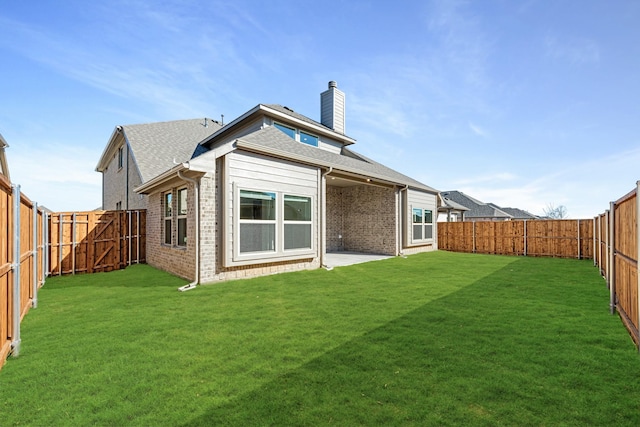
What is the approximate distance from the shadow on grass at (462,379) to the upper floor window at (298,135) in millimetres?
10484

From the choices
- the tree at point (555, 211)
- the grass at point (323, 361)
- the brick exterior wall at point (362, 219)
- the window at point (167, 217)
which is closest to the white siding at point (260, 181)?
the grass at point (323, 361)

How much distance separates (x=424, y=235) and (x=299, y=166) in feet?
31.3

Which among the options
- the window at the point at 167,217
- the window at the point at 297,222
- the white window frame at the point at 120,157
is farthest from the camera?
the white window frame at the point at 120,157

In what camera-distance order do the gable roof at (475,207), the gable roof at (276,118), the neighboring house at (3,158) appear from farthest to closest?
1. the gable roof at (475,207)
2. the gable roof at (276,118)
3. the neighboring house at (3,158)

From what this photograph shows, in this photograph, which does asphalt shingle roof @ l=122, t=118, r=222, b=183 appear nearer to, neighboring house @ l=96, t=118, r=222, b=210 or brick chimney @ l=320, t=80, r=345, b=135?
neighboring house @ l=96, t=118, r=222, b=210

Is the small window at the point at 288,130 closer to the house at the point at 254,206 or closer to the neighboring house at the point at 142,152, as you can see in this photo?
the house at the point at 254,206

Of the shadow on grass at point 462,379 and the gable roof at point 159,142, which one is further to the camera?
the gable roof at point 159,142

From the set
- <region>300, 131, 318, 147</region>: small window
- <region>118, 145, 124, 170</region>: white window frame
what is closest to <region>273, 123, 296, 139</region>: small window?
<region>300, 131, 318, 147</region>: small window

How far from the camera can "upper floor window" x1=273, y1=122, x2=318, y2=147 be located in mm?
13096

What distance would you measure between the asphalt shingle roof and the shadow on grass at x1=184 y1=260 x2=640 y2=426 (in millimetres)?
12352

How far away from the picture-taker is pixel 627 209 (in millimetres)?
4105

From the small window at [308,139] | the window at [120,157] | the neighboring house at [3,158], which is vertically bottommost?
the neighboring house at [3,158]

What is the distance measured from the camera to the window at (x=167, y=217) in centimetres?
945

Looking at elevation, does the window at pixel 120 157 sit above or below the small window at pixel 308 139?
below
